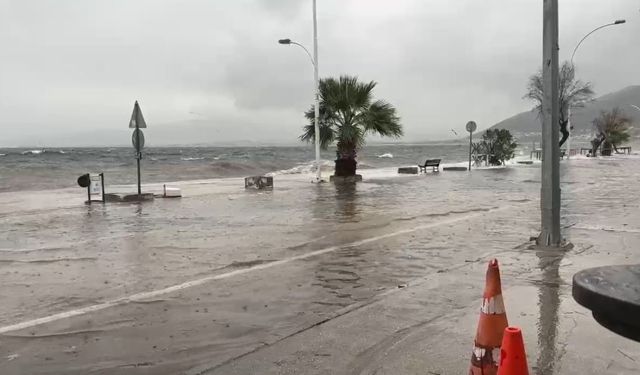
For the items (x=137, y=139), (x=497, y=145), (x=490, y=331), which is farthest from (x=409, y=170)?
(x=490, y=331)

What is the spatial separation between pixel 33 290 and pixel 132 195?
11414 mm

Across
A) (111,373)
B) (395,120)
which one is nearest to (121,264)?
(111,373)

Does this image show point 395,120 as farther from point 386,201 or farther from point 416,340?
point 416,340

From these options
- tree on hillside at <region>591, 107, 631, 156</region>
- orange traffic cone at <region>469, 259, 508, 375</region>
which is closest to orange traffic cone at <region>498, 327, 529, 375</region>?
orange traffic cone at <region>469, 259, 508, 375</region>

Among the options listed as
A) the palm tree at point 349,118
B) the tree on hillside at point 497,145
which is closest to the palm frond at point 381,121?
the palm tree at point 349,118

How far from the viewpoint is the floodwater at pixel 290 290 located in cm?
453

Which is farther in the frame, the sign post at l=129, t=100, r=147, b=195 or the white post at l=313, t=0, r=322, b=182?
the white post at l=313, t=0, r=322, b=182

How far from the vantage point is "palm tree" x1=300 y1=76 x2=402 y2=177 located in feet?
83.1

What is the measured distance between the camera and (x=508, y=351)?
3.32 meters

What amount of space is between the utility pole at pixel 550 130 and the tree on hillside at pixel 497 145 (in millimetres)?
31877

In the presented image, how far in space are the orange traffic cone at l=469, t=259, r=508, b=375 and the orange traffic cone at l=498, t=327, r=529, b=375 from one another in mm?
473

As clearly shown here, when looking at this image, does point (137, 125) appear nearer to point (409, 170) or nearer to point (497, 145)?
point (409, 170)

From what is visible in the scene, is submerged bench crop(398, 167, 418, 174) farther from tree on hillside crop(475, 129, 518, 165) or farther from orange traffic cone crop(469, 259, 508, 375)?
orange traffic cone crop(469, 259, 508, 375)

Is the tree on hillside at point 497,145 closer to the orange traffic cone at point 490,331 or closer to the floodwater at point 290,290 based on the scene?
the floodwater at point 290,290
